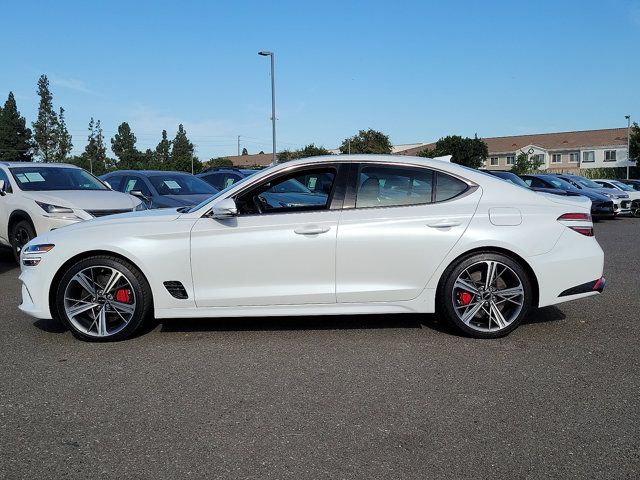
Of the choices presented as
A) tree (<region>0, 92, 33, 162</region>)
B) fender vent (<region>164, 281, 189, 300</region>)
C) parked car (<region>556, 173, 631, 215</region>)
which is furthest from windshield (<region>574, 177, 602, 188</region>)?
tree (<region>0, 92, 33, 162</region>)

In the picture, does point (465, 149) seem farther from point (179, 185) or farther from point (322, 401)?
point (322, 401)

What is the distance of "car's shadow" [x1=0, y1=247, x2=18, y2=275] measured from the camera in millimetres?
9305

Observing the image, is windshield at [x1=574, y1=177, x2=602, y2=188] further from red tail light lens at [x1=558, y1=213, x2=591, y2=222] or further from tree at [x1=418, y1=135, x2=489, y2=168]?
tree at [x1=418, y1=135, x2=489, y2=168]

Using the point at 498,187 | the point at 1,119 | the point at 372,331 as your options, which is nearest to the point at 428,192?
the point at 498,187

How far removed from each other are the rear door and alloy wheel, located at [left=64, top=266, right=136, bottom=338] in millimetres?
1783

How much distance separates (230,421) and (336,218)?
2057 millimetres

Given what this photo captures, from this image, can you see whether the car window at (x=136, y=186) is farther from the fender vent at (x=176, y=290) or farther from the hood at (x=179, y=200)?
the fender vent at (x=176, y=290)

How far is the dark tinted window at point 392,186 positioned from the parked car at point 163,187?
6600 millimetres

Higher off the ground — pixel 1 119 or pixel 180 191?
pixel 1 119

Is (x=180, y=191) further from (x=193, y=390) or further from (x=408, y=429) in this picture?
(x=408, y=429)

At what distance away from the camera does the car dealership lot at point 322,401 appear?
9.53ft

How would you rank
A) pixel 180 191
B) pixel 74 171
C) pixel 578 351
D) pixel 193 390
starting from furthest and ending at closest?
pixel 180 191 → pixel 74 171 → pixel 578 351 → pixel 193 390

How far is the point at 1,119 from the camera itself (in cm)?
8006

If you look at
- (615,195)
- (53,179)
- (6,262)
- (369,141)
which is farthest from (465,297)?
(369,141)
